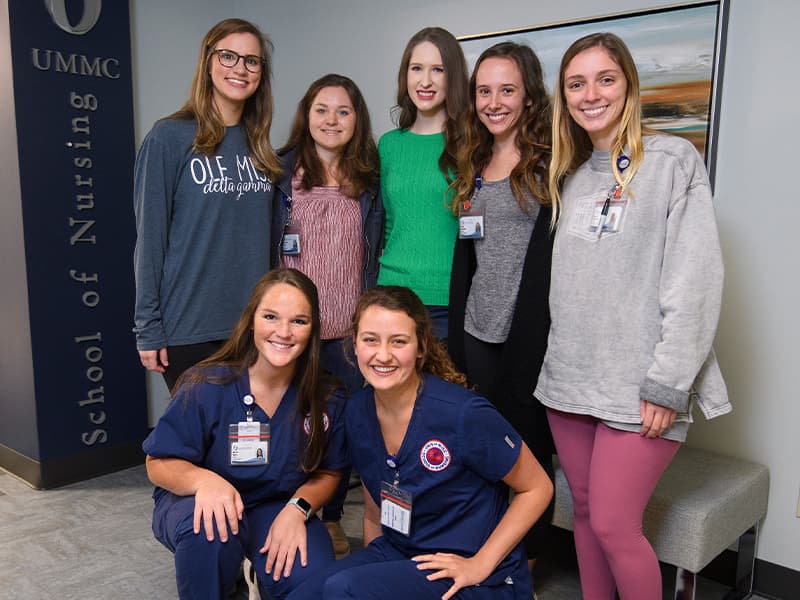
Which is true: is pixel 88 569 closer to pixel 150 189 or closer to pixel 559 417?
pixel 150 189

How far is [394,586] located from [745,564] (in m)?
1.40

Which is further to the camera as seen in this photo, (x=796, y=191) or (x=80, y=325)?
(x=80, y=325)

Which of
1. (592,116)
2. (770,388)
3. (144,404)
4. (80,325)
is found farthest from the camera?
(144,404)

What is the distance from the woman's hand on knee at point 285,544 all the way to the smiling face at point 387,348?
1.41ft

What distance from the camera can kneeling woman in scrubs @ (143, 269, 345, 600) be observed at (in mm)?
1782

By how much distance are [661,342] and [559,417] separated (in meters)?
0.37

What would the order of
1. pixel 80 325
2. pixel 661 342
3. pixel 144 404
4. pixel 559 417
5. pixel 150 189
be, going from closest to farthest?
pixel 661 342 < pixel 559 417 < pixel 150 189 < pixel 80 325 < pixel 144 404

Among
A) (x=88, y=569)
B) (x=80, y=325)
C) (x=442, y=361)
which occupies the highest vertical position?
(x=442, y=361)

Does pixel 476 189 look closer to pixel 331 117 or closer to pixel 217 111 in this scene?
pixel 331 117

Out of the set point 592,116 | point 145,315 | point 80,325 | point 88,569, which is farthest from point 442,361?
point 80,325

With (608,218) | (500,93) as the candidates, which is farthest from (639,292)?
(500,93)

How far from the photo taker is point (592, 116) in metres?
1.73

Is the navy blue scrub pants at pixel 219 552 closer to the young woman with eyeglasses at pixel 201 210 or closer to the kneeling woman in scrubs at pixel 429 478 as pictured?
the kneeling woman in scrubs at pixel 429 478

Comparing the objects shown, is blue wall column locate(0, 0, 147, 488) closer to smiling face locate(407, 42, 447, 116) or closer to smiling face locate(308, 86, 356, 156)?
smiling face locate(308, 86, 356, 156)
